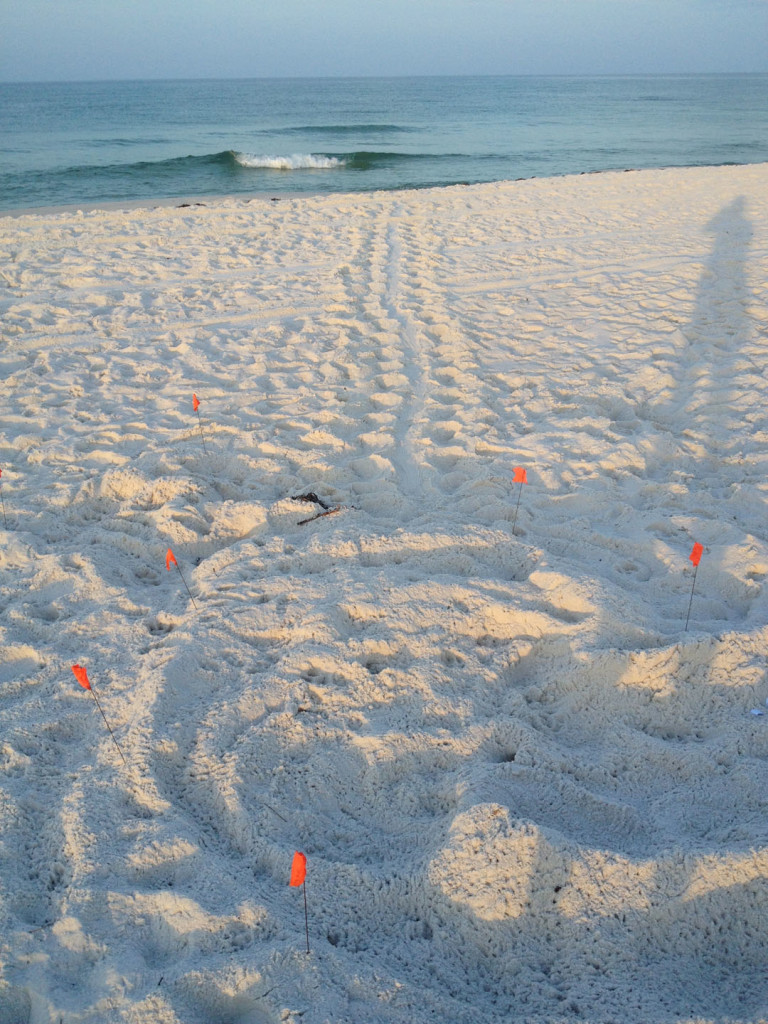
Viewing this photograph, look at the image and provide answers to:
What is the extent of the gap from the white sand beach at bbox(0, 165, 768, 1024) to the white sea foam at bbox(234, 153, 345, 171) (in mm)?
14454

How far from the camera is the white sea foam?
693 inches

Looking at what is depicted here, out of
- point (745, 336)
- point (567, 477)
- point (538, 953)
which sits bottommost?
point (538, 953)

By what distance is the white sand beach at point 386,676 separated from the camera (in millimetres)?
1521

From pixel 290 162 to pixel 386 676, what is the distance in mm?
18991

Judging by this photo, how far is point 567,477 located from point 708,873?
2.20m

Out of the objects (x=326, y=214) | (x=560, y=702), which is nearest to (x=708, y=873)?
(x=560, y=702)

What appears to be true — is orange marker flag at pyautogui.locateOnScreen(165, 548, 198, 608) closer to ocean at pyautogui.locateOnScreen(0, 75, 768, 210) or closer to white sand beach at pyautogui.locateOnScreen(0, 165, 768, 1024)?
white sand beach at pyautogui.locateOnScreen(0, 165, 768, 1024)

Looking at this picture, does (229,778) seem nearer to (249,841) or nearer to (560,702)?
(249,841)

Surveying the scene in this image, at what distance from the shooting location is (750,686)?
7.08ft

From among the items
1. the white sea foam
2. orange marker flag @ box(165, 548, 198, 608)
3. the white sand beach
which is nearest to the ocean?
the white sea foam

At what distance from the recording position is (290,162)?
18.1 metres

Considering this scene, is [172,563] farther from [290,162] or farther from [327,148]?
[327,148]

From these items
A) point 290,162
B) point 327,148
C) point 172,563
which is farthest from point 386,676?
point 327,148

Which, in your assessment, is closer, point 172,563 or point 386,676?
point 386,676
